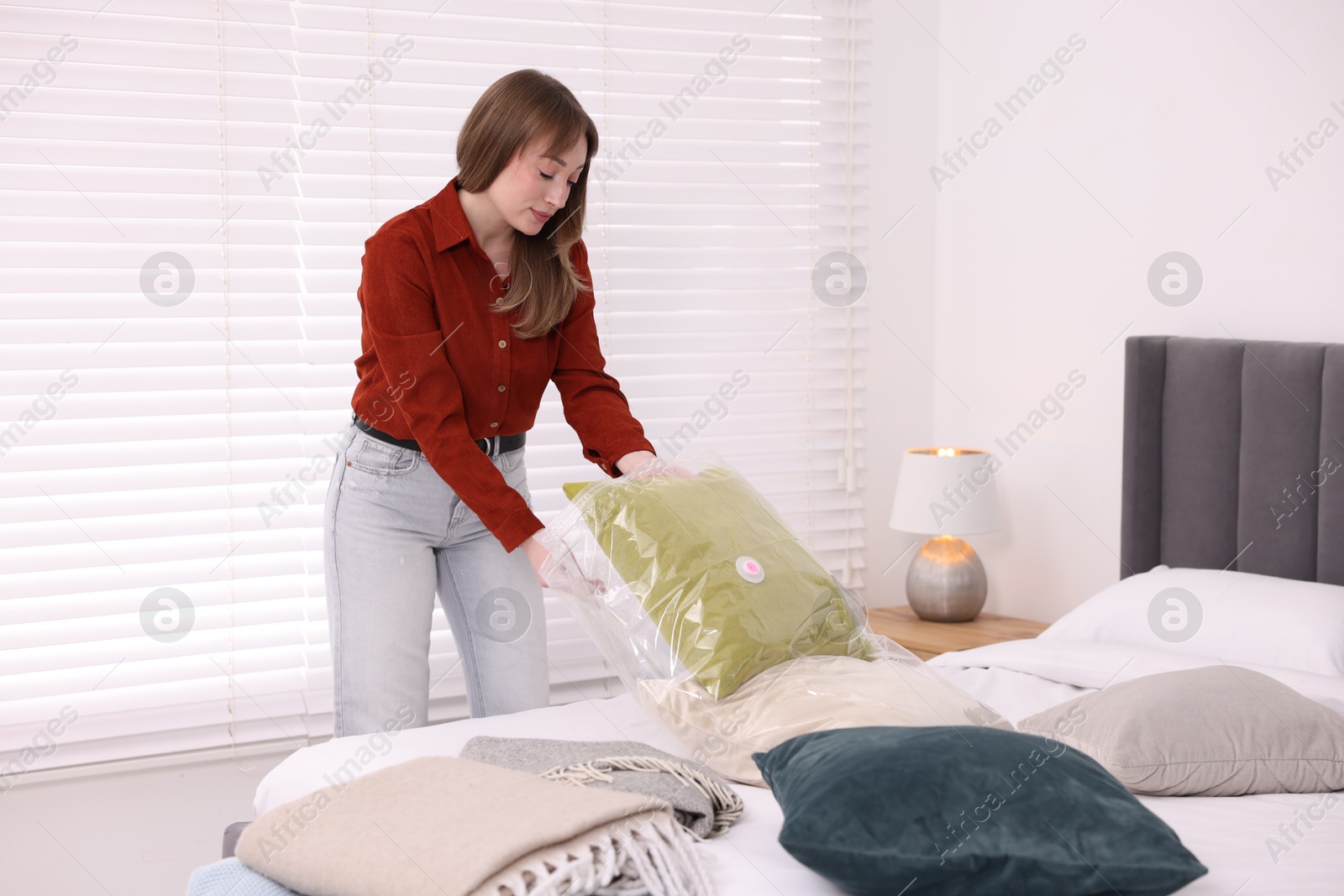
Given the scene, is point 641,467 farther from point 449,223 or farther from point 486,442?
point 449,223

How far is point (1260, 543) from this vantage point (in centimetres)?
231

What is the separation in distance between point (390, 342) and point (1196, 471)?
175 centimetres

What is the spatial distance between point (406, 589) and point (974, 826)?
1.07 meters

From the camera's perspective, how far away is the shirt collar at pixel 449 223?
6.03 feet

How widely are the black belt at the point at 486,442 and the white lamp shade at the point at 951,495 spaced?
1.17 m

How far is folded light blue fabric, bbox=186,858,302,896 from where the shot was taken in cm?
117

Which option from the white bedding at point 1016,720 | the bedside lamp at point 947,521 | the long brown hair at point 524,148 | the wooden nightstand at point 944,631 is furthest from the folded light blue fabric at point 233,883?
the bedside lamp at point 947,521

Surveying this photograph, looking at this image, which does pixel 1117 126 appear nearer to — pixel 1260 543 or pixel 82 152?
pixel 1260 543

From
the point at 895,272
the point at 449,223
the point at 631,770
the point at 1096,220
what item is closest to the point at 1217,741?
the point at 631,770

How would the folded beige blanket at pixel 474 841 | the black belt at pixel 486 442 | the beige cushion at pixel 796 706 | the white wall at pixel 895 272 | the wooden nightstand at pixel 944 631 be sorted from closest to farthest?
the folded beige blanket at pixel 474 841
the beige cushion at pixel 796 706
the black belt at pixel 486 442
the wooden nightstand at pixel 944 631
the white wall at pixel 895 272

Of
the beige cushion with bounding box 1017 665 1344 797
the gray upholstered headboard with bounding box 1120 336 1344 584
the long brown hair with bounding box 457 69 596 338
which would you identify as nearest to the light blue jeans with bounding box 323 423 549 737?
the long brown hair with bounding box 457 69 596 338

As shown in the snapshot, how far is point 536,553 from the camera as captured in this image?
1765 mm

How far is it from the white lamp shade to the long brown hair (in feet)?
3.76

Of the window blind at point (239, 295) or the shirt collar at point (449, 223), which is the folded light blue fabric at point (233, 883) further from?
the window blind at point (239, 295)
